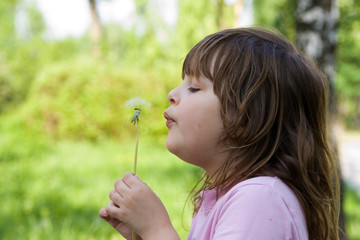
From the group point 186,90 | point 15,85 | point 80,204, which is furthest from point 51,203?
point 15,85

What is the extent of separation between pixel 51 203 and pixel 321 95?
3.44m

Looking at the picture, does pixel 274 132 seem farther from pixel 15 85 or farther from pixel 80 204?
pixel 15 85

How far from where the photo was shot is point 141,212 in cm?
108

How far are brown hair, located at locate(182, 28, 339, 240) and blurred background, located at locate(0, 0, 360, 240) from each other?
0.27m

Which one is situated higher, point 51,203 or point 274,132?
point 274,132

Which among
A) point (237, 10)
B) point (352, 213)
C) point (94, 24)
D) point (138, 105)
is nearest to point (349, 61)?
point (237, 10)

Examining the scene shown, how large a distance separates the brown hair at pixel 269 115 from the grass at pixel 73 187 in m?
0.90

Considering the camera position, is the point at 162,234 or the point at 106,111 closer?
the point at 162,234

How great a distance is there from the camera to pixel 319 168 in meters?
1.12

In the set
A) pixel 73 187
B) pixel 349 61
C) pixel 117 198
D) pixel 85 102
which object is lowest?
pixel 349 61

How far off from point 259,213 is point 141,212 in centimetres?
30

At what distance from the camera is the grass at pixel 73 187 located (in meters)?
3.43

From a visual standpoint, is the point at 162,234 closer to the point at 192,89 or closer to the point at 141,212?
the point at 141,212

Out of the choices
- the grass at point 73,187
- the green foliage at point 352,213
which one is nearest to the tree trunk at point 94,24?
the grass at point 73,187
